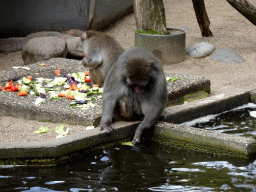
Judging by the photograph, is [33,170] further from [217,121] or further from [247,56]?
[247,56]

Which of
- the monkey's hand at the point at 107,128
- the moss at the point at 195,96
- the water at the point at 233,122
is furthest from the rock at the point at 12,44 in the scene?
the monkey's hand at the point at 107,128

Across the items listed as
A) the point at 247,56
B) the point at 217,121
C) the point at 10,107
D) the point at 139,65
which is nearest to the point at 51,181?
the point at 139,65

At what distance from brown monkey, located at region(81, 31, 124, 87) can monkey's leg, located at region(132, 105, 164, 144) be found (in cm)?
151

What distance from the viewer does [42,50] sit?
9719mm

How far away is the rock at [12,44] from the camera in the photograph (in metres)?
11.7

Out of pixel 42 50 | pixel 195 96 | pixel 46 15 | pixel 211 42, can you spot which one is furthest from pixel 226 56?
pixel 46 15

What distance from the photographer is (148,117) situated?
527 cm

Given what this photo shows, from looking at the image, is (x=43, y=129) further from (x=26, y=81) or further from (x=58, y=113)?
(x=26, y=81)

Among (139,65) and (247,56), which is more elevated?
(139,65)

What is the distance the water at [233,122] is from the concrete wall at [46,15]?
7643 millimetres

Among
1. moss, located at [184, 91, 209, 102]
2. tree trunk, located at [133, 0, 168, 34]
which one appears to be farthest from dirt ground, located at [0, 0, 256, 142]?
tree trunk, located at [133, 0, 168, 34]

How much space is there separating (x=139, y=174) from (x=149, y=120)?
3.45 feet

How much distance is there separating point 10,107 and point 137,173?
2.70 m

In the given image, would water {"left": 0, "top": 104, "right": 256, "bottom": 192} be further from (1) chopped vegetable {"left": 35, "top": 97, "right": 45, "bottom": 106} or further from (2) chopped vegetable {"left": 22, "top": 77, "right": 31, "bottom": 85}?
(2) chopped vegetable {"left": 22, "top": 77, "right": 31, "bottom": 85}
